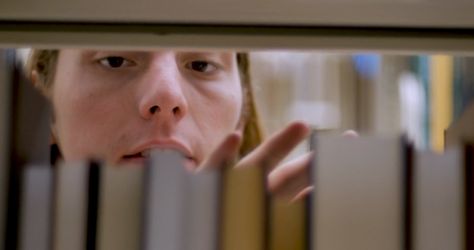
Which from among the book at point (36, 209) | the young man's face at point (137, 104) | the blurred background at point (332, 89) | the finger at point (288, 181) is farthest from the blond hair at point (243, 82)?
the blurred background at point (332, 89)

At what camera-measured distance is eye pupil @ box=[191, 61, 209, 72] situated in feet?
3.34

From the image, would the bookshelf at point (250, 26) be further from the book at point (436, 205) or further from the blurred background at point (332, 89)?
the blurred background at point (332, 89)

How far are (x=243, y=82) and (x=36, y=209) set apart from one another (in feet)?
2.50

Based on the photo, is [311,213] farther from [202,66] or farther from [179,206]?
[202,66]

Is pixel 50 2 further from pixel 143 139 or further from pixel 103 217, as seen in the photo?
pixel 143 139

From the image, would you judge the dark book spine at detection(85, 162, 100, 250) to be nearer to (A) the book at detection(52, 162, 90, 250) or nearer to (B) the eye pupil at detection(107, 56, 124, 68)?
(A) the book at detection(52, 162, 90, 250)

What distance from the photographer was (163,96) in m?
0.92

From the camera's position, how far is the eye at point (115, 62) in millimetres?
962

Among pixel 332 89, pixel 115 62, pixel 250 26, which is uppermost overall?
pixel 332 89

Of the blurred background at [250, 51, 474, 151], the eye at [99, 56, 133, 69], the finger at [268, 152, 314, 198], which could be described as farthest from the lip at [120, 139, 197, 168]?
the blurred background at [250, 51, 474, 151]

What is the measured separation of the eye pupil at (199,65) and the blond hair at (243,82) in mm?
108

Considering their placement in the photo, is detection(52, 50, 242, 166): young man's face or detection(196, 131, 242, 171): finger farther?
detection(52, 50, 242, 166): young man's face

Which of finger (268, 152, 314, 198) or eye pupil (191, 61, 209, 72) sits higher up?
eye pupil (191, 61, 209, 72)

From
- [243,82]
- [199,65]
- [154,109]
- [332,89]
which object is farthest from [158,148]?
[332,89]
